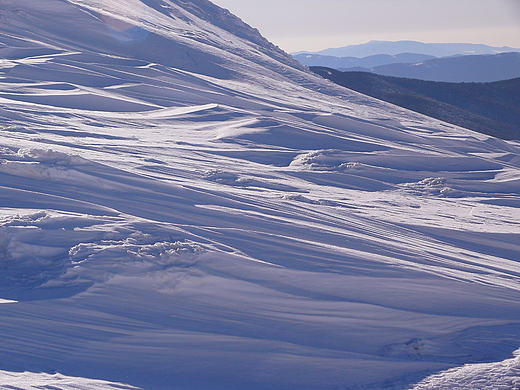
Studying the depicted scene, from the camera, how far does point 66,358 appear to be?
2.24m

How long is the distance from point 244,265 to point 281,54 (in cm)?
1488

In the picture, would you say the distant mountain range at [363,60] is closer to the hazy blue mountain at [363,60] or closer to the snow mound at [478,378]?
the hazy blue mountain at [363,60]

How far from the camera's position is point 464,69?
105188 millimetres

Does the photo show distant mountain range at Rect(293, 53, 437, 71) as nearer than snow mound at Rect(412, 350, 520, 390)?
No

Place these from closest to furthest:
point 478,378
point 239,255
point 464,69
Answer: point 478,378 < point 239,255 < point 464,69

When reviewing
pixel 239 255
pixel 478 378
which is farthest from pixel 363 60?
pixel 478 378

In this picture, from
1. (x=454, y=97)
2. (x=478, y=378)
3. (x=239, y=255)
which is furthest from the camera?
(x=454, y=97)

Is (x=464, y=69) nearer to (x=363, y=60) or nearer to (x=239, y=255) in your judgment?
(x=363, y=60)

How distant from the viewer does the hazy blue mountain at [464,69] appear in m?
102

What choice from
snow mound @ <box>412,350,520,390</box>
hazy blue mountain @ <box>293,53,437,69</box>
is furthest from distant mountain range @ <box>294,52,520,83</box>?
snow mound @ <box>412,350,520,390</box>

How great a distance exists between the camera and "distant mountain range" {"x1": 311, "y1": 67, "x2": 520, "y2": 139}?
2039 centimetres

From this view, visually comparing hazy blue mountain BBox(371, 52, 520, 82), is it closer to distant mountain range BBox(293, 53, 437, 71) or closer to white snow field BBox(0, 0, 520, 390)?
distant mountain range BBox(293, 53, 437, 71)

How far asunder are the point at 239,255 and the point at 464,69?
114 metres

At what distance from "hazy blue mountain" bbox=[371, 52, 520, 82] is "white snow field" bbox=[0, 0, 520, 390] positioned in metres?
101
